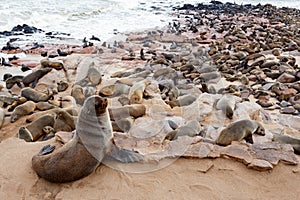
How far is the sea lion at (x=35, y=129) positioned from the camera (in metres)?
4.16

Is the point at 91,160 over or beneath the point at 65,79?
over

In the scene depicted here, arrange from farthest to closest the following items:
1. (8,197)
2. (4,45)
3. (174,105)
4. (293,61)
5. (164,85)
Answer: (4,45), (293,61), (164,85), (174,105), (8,197)

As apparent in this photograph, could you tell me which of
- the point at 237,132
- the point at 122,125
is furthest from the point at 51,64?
the point at 237,132

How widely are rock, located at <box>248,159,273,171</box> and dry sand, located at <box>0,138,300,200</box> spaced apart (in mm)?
43

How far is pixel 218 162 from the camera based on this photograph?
3252 millimetres

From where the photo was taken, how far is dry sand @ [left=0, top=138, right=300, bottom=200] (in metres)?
2.88

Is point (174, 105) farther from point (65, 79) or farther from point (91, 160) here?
point (65, 79)

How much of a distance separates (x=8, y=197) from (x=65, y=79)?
4390mm

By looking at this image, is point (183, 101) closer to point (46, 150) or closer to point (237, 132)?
point (237, 132)

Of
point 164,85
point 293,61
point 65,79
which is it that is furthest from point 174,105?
point 293,61

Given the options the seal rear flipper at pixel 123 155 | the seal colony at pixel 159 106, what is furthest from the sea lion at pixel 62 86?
the seal rear flipper at pixel 123 155

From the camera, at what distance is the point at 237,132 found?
3680 millimetres

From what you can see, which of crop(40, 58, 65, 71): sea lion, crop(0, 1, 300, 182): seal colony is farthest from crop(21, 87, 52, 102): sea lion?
crop(40, 58, 65, 71): sea lion

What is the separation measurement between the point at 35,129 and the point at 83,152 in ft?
5.23
